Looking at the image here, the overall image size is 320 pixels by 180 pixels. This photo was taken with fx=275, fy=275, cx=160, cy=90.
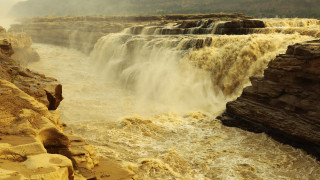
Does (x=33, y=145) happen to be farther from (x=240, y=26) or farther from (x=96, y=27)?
(x=96, y=27)

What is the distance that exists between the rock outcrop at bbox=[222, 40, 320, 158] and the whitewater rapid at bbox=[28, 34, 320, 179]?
35cm

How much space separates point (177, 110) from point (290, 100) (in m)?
4.09

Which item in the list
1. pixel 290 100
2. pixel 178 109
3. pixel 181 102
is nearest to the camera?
pixel 290 100

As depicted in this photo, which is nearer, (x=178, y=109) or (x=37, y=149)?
(x=37, y=149)

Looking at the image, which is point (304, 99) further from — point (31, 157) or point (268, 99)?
point (31, 157)

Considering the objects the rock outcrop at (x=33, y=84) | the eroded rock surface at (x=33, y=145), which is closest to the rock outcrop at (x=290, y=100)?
the eroded rock surface at (x=33, y=145)

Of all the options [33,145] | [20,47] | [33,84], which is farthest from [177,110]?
[20,47]

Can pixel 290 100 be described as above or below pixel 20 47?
below

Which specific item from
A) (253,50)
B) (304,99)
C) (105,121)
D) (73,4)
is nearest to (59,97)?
(105,121)

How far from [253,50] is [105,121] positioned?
586 cm

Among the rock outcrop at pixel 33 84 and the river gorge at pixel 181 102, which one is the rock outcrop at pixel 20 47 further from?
the rock outcrop at pixel 33 84

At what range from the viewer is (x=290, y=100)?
7.11 metres

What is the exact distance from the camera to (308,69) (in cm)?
672

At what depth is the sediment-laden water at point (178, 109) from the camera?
6.11 meters
